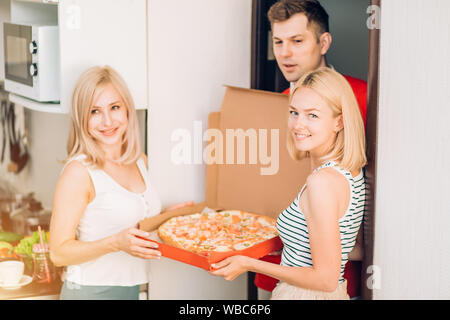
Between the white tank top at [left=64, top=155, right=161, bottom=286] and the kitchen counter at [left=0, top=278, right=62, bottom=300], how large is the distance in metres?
0.16

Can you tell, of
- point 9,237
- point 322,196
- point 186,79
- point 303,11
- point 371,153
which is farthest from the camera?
point 9,237

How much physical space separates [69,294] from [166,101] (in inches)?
27.2

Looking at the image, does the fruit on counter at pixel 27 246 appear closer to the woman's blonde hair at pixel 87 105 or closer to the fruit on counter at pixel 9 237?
the fruit on counter at pixel 9 237

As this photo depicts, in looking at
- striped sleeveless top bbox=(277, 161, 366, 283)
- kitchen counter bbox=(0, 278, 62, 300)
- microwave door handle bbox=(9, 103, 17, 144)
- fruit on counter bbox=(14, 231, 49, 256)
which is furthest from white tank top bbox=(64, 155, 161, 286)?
microwave door handle bbox=(9, 103, 17, 144)

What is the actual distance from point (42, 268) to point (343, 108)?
3.61 feet

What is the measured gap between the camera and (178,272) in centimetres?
198

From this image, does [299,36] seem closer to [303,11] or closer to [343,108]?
[303,11]

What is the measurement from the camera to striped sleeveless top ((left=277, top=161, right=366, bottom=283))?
1365 mm

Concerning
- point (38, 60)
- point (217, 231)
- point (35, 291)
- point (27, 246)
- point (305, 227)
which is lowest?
point (35, 291)

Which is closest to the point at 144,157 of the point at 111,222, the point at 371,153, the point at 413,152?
the point at 111,222

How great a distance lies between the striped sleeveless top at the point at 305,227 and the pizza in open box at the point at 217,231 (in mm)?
147

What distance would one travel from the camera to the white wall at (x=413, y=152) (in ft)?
4.16

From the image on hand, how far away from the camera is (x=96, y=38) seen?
1.68m
